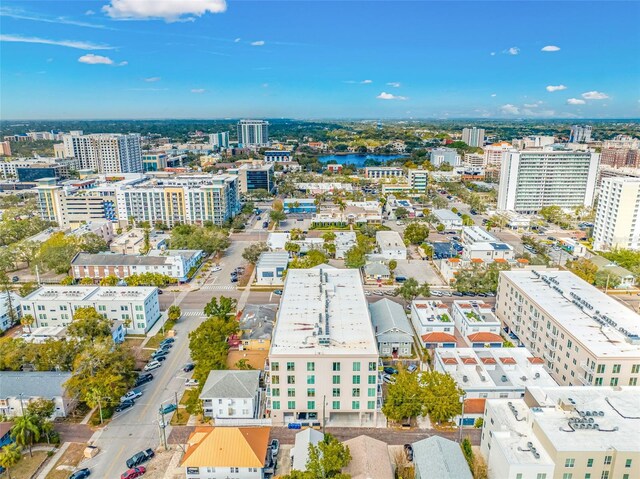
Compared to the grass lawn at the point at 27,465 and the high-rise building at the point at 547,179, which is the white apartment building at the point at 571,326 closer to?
the grass lawn at the point at 27,465

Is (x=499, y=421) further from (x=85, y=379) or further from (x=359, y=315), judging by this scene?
(x=85, y=379)

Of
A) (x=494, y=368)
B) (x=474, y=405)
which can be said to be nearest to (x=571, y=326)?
(x=494, y=368)

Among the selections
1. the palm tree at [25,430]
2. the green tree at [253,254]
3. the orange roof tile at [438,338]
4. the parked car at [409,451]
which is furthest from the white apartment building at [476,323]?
the palm tree at [25,430]

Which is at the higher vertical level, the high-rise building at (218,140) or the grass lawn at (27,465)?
the high-rise building at (218,140)

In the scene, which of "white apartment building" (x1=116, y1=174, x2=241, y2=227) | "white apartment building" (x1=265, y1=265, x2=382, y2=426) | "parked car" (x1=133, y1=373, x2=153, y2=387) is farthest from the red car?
"white apartment building" (x1=116, y1=174, x2=241, y2=227)

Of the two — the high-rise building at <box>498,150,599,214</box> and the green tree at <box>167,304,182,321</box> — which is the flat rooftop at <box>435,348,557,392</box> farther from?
the high-rise building at <box>498,150,599,214</box>

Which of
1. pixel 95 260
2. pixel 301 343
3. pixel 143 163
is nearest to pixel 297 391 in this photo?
pixel 301 343
